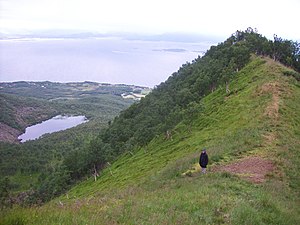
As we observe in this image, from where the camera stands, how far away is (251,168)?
67.1 feet

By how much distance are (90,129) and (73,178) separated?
109m

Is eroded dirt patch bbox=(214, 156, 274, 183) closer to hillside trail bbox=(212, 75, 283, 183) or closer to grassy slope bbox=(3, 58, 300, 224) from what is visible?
hillside trail bbox=(212, 75, 283, 183)

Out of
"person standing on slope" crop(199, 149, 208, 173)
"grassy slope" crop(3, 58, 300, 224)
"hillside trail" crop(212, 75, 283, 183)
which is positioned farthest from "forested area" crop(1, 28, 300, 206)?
"person standing on slope" crop(199, 149, 208, 173)

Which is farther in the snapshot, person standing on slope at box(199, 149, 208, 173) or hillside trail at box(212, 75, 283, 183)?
person standing on slope at box(199, 149, 208, 173)

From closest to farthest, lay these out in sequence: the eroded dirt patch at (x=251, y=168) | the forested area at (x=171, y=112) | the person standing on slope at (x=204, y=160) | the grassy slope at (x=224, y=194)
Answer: the grassy slope at (x=224, y=194) → the eroded dirt patch at (x=251, y=168) → the person standing on slope at (x=204, y=160) → the forested area at (x=171, y=112)

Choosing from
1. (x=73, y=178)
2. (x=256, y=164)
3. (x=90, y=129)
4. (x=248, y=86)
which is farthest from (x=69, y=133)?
(x=256, y=164)

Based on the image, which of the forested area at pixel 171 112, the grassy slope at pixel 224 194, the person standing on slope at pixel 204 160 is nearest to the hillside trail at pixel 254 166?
the grassy slope at pixel 224 194

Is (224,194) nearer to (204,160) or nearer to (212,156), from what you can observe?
(204,160)

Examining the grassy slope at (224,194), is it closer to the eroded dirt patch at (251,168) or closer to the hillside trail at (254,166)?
the hillside trail at (254,166)

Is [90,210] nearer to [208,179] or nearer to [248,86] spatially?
[208,179]

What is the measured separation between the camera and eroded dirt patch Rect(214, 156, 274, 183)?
740 inches

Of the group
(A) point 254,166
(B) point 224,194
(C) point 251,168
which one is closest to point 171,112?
(A) point 254,166

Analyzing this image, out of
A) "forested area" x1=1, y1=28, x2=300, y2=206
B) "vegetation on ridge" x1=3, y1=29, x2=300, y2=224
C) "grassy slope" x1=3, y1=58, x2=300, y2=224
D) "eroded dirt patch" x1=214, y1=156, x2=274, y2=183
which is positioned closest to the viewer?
"grassy slope" x1=3, y1=58, x2=300, y2=224

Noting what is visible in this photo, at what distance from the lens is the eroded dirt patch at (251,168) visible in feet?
61.7
